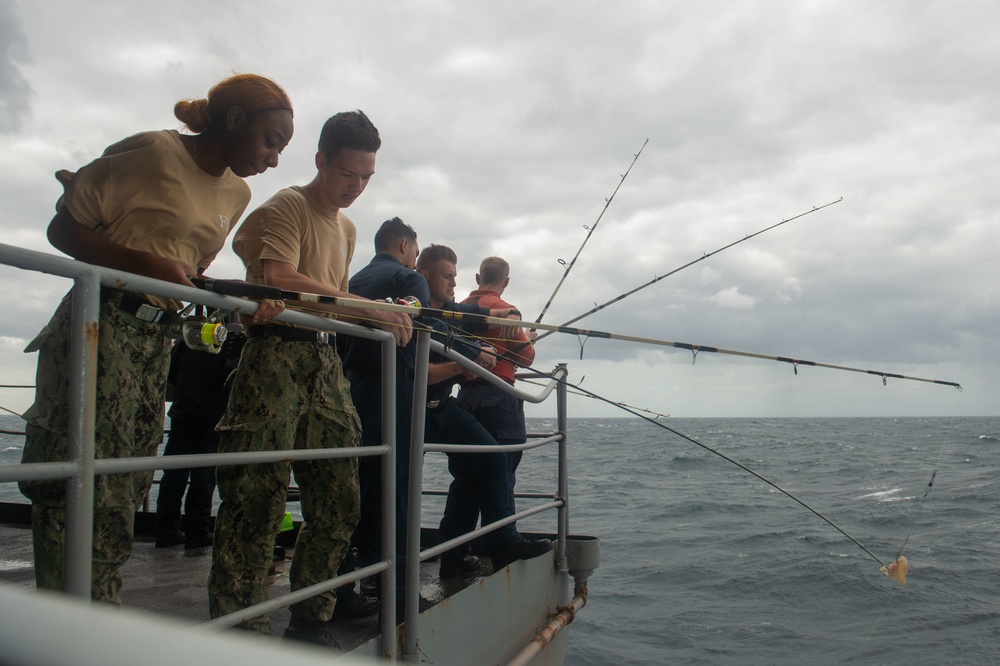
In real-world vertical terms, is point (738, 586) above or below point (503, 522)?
below

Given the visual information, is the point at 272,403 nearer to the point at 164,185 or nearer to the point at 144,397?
the point at 144,397

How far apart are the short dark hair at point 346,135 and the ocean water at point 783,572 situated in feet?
12.1

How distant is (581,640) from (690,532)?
6.34 meters

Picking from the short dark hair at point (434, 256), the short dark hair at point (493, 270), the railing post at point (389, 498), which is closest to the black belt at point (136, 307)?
the railing post at point (389, 498)

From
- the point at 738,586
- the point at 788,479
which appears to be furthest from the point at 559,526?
the point at 788,479

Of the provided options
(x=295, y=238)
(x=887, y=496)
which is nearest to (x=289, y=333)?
(x=295, y=238)

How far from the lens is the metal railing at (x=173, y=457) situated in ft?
4.72

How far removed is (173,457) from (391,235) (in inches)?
75.4

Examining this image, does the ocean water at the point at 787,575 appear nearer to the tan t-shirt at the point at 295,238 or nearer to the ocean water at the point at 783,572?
the ocean water at the point at 783,572

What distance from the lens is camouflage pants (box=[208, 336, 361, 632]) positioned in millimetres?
2314

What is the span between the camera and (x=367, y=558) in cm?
301

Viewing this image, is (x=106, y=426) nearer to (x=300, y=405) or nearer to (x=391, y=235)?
(x=300, y=405)

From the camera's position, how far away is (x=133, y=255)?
2000mm

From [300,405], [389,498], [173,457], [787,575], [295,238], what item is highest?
[295,238]
